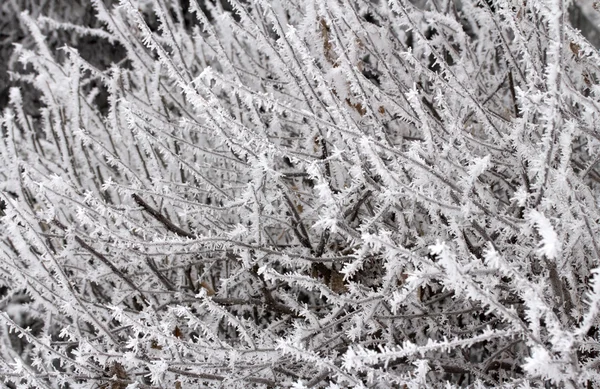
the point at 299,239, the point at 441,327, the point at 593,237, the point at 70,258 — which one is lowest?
the point at 70,258

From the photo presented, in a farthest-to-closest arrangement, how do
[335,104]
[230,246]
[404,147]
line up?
[404,147]
[230,246]
[335,104]

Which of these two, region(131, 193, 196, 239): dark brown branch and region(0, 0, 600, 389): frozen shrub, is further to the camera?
region(131, 193, 196, 239): dark brown branch

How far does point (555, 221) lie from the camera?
1354mm

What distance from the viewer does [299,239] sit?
1.92 meters

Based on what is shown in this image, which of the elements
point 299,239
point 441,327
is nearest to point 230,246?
point 299,239

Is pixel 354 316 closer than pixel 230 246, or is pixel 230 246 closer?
pixel 354 316

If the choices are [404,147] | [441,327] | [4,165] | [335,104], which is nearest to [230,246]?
[335,104]

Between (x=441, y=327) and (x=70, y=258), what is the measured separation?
144 cm

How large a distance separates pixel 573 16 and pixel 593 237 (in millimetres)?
4346

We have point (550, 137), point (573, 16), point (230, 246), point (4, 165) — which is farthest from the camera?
point (573, 16)

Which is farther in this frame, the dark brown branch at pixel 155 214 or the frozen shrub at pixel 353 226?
the dark brown branch at pixel 155 214

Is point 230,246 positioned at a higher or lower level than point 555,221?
lower

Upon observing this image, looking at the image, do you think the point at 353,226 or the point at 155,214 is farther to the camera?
the point at 353,226

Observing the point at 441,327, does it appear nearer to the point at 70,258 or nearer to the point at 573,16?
the point at 70,258
